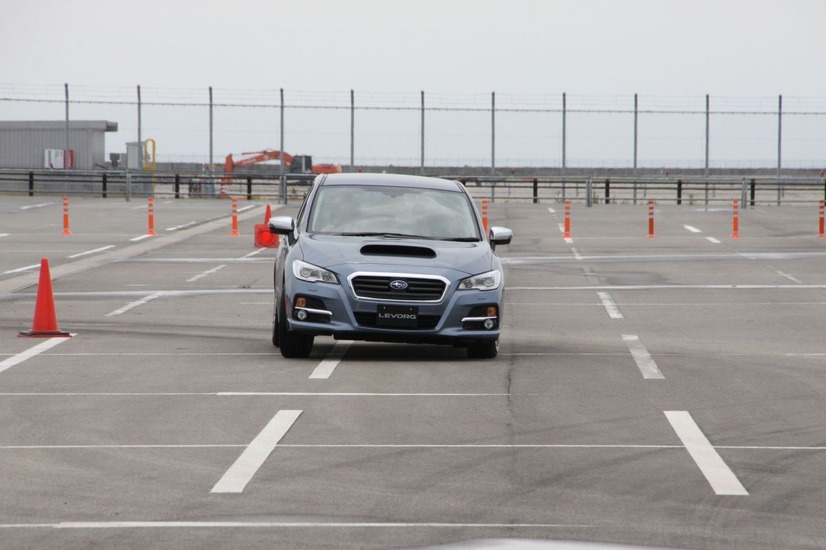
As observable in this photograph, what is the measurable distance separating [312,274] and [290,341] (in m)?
0.71

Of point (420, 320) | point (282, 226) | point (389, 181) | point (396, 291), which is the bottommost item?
point (420, 320)

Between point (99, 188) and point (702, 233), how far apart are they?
101 ft

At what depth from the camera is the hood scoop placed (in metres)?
13.0

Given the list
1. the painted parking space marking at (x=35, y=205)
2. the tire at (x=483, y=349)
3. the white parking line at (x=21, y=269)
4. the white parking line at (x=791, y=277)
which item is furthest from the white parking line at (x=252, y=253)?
the painted parking space marking at (x=35, y=205)

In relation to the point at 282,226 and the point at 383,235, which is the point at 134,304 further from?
the point at 383,235

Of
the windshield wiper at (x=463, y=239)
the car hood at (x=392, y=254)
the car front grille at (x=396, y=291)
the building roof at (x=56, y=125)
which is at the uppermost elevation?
the building roof at (x=56, y=125)

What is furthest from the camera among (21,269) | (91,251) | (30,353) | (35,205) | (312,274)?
(35,205)

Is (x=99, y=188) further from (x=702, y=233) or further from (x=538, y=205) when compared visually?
(x=702, y=233)

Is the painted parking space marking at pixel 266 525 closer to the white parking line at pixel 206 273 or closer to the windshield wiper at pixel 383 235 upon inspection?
the windshield wiper at pixel 383 235

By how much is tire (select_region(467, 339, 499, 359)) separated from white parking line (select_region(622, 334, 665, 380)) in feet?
4.29

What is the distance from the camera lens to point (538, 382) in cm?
1171

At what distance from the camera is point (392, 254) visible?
13.0 m

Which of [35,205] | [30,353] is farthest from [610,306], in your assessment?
[35,205]

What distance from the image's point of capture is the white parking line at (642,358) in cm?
1220
